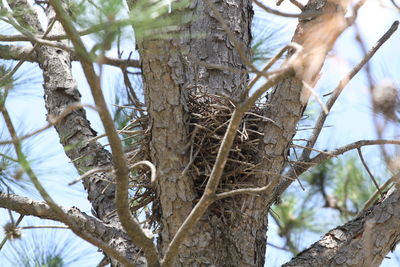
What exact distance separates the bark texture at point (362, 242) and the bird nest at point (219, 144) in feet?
0.91

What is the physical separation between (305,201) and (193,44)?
6.79 feet

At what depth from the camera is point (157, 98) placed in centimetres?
181

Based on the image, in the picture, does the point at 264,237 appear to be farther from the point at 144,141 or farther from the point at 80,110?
the point at 80,110

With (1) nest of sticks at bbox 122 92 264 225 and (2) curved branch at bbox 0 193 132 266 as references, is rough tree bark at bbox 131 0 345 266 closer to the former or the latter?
(1) nest of sticks at bbox 122 92 264 225

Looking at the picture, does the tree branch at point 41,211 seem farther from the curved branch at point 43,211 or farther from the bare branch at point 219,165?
the bare branch at point 219,165

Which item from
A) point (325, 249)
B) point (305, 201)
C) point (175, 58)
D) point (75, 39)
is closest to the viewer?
point (75, 39)

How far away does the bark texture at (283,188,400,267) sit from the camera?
1.87m

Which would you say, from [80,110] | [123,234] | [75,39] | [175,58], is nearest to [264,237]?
[123,234]

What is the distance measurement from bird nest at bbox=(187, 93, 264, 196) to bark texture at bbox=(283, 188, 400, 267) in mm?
277

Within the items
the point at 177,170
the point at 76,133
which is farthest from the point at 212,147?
the point at 76,133

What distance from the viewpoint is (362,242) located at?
1890 mm

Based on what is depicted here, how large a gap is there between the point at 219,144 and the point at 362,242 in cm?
48

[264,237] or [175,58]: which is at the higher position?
[175,58]

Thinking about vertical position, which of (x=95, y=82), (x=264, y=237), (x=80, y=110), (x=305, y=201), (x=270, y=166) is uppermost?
(x=305, y=201)
